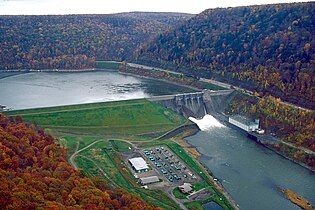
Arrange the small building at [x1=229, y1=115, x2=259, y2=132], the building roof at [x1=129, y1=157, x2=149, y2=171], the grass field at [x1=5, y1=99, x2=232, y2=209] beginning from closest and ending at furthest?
the grass field at [x1=5, y1=99, x2=232, y2=209] → the building roof at [x1=129, y1=157, x2=149, y2=171] → the small building at [x1=229, y1=115, x2=259, y2=132]

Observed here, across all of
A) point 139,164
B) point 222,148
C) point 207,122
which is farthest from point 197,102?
point 139,164

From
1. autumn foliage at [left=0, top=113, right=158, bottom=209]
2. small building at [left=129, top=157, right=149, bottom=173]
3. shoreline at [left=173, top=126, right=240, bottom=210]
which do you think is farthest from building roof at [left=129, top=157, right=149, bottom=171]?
autumn foliage at [left=0, top=113, right=158, bottom=209]

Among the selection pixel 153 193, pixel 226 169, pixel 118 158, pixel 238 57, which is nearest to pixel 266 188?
pixel 226 169

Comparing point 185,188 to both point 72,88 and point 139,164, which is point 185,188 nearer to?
point 139,164

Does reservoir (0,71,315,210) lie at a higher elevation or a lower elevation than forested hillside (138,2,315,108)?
lower

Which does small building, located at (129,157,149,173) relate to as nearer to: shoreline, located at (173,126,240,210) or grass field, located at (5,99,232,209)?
grass field, located at (5,99,232,209)

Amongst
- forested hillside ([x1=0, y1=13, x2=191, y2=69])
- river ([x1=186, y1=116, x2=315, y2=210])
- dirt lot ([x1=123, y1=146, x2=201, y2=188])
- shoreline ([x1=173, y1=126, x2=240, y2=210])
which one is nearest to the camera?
shoreline ([x1=173, y1=126, x2=240, y2=210])

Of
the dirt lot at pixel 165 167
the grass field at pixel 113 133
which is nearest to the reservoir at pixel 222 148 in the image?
the grass field at pixel 113 133

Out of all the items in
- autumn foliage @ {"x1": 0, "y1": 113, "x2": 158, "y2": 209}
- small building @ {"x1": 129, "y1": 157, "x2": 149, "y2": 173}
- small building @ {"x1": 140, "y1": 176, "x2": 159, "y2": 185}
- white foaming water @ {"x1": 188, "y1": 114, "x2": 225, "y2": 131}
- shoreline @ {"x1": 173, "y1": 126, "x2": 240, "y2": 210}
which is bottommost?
white foaming water @ {"x1": 188, "y1": 114, "x2": 225, "y2": 131}

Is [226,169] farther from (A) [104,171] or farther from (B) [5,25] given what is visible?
(B) [5,25]
